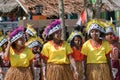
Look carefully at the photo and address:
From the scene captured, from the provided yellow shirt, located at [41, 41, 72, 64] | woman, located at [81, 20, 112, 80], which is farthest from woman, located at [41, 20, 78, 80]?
woman, located at [81, 20, 112, 80]

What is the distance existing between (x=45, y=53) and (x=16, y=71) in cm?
61

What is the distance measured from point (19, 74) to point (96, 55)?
141 centimetres

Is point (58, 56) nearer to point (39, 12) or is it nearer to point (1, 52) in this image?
point (1, 52)

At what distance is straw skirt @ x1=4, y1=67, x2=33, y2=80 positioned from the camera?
8414 millimetres

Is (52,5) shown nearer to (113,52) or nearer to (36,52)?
(36,52)

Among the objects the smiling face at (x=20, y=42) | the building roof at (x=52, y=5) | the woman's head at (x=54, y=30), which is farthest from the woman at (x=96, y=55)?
the building roof at (x=52, y=5)

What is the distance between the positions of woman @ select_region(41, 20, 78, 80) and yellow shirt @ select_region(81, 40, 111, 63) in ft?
0.96

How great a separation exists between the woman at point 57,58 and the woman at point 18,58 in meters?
0.32

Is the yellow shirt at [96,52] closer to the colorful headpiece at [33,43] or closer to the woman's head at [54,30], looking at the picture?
the woman's head at [54,30]

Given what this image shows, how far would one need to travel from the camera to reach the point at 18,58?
27.6 ft

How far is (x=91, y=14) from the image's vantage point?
1397cm

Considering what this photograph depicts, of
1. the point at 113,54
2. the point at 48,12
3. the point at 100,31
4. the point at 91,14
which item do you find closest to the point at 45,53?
the point at 100,31

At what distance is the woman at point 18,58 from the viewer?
8.39 meters

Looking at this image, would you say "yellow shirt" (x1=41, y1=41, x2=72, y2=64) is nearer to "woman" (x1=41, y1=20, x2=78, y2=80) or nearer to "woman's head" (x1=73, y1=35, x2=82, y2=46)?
"woman" (x1=41, y1=20, x2=78, y2=80)
